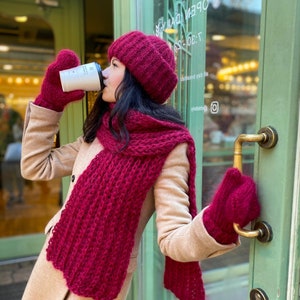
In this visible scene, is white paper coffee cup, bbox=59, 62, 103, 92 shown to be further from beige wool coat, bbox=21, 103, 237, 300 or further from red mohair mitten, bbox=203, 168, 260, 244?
red mohair mitten, bbox=203, 168, 260, 244

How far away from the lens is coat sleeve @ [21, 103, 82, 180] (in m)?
1.12

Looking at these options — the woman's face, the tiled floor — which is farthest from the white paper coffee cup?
the tiled floor

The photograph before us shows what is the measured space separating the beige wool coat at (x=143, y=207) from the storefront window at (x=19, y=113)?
1.06 m

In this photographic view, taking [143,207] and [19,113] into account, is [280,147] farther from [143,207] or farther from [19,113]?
[19,113]

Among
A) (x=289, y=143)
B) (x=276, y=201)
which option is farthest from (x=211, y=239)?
(x=289, y=143)

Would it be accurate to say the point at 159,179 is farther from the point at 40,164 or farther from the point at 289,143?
the point at 40,164

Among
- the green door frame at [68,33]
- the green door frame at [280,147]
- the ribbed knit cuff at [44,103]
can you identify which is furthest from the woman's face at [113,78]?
the green door frame at [68,33]

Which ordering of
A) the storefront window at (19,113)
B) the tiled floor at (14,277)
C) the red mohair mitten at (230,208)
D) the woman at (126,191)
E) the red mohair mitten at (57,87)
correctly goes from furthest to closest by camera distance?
the storefront window at (19,113), the tiled floor at (14,277), the red mohair mitten at (57,87), the woman at (126,191), the red mohair mitten at (230,208)

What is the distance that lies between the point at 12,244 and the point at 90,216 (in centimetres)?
223

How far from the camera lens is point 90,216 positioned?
37.4 inches

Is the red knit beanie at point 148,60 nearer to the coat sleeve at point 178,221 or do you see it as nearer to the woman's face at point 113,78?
the woman's face at point 113,78

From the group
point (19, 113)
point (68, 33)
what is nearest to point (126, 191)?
point (68, 33)

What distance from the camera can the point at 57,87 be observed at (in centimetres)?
110

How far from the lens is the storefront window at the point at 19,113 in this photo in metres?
2.70
